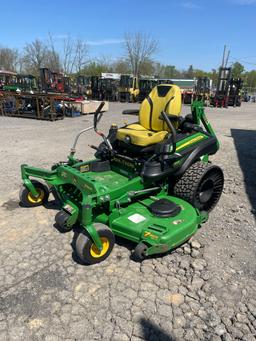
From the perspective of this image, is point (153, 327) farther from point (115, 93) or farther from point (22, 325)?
point (115, 93)

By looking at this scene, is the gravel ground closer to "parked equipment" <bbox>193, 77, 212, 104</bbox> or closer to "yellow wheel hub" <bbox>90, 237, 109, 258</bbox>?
"yellow wheel hub" <bbox>90, 237, 109, 258</bbox>

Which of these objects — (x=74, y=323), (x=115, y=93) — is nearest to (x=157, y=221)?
(x=74, y=323)

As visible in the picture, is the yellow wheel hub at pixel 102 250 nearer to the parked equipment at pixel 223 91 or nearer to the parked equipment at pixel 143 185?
the parked equipment at pixel 143 185

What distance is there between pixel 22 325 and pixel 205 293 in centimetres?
150

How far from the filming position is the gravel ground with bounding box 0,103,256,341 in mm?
2238

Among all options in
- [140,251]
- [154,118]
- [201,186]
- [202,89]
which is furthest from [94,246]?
[202,89]

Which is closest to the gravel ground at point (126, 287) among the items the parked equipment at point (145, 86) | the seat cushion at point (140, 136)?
the seat cushion at point (140, 136)

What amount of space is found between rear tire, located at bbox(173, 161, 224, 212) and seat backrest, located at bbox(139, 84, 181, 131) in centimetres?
82

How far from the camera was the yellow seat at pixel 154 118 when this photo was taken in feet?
A: 12.6

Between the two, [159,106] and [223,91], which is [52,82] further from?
[159,106]

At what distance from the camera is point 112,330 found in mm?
2219

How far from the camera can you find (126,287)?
2.64 metres

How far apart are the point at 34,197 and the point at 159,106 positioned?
2131 millimetres

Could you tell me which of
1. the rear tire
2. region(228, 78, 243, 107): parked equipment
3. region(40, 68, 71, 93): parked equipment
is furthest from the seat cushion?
region(228, 78, 243, 107): parked equipment
